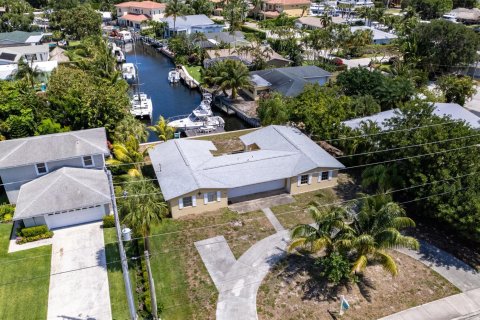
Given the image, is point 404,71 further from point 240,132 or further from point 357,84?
point 240,132

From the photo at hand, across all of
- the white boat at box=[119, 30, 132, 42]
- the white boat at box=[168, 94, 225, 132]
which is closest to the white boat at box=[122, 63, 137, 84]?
the white boat at box=[168, 94, 225, 132]

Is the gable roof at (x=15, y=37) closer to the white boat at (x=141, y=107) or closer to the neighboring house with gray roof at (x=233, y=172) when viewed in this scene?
the white boat at (x=141, y=107)

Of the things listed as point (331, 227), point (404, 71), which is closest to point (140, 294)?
point (331, 227)

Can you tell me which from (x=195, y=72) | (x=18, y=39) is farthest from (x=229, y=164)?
(x=18, y=39)

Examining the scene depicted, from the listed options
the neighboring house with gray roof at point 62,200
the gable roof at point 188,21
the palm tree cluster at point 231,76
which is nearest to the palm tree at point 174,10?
the gable roof at point 188,21

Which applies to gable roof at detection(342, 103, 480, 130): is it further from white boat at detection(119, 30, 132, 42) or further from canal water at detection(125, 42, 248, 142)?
white boat at detection(119, 30, 132, 42)

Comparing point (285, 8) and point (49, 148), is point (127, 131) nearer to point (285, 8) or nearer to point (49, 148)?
point (49, 148)

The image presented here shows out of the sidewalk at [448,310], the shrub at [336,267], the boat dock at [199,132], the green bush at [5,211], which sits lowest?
the sidewalk at [448,310]
